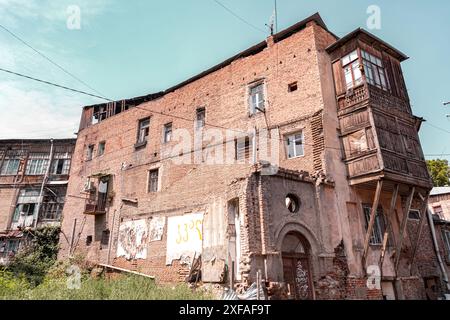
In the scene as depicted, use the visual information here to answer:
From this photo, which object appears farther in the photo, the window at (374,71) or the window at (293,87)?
the window at (293,87)

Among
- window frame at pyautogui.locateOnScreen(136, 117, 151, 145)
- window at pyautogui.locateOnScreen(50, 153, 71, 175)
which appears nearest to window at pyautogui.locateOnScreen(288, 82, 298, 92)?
window frame at pyautogui.locateOnScreen(136, 117, 151, 145)

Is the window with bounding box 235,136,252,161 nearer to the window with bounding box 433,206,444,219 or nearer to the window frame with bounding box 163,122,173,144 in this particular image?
the window frame with bounding box 163,122,173,144

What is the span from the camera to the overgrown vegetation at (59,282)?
984cm

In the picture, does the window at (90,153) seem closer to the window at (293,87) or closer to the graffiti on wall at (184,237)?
the graffiti on wall at (184,237)

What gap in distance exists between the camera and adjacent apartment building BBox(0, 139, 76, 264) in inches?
953

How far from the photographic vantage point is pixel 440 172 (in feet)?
100

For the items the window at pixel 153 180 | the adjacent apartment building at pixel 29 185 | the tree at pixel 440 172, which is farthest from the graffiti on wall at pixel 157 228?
the tree at pixel 440 172

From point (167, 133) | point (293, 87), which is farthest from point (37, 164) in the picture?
point (293, 87)

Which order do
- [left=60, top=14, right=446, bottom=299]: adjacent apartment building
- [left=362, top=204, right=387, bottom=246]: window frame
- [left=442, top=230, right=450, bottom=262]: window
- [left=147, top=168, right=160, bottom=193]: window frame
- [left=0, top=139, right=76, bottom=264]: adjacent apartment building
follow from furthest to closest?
[left=0, top=139, right=76, bottom=264]: adjacent apartment building
[left=147, top=168, right=160, bottom=193]: window frame
[left=442, top=230, right=450, bottom=262]: window
[left=362, top=204, right=387, bottom=246]: window frame
[left=60, top=14, right=446, bottom=299]: adjacent apartment building

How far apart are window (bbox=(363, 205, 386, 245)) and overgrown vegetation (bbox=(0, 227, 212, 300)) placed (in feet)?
26.0

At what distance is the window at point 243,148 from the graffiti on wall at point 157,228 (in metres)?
5.39

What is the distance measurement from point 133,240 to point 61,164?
555 inches

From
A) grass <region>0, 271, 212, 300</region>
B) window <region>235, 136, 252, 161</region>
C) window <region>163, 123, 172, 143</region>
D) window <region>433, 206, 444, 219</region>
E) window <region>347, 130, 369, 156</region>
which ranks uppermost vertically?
window <region>163, 123, 172, 143</region>

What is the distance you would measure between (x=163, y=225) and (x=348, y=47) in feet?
42.8
